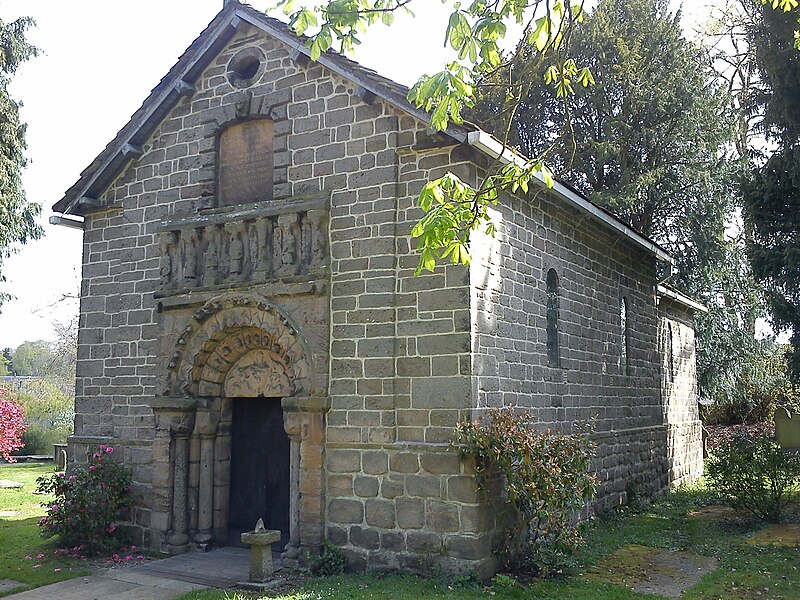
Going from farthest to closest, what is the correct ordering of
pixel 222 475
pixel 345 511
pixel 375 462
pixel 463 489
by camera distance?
pixel 222 475, pixel 345 511, pixel 375 462, pixel 463 489

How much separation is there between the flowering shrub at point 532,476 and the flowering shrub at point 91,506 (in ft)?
17.3

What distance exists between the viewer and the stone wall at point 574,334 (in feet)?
→ 31.4

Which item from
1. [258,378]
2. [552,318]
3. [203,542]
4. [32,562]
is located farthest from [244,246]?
[32,562]

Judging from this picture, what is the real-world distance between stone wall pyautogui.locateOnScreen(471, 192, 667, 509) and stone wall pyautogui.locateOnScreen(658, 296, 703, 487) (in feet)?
3.63

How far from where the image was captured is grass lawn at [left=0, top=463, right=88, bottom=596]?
966cm

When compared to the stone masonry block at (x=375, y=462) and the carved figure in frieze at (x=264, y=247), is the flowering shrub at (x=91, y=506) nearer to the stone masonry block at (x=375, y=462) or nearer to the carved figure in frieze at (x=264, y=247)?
the carved figure in frieze at (x=264, y=247)

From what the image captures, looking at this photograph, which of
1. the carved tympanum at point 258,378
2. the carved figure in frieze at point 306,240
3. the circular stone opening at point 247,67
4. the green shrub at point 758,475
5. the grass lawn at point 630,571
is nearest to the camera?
the grass lawn at point 630,571

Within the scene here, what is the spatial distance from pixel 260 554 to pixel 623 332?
27.7 feet

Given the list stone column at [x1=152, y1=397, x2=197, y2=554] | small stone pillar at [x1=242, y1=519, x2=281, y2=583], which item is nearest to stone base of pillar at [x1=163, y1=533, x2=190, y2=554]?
stone column at [x1=152, y1=397, x2=197, y2=554]

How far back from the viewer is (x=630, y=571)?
963 centimetres

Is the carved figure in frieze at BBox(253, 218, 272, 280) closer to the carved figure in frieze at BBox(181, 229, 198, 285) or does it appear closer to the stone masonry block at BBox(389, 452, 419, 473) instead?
the carved figure in frieze at BBox(181, 229, 198, 285)

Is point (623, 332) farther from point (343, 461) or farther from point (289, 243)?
point (289, 243)

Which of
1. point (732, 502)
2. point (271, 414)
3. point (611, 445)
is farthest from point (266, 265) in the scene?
point (732, 502)

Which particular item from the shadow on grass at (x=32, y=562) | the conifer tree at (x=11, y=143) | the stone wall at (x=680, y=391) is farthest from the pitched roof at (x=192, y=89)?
the conifer tree at (x=11, y=143)
